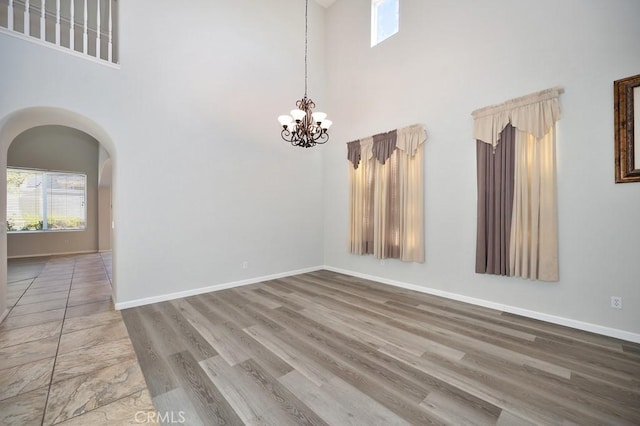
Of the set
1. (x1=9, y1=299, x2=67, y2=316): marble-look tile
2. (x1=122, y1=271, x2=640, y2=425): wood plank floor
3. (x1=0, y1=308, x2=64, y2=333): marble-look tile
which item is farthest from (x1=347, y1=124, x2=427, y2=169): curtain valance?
(x1=9, y1=299, x2=67, y2=316): marble-look tile

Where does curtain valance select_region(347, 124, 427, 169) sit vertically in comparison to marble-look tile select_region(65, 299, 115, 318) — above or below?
above

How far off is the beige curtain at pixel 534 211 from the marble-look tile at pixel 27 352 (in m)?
5.18

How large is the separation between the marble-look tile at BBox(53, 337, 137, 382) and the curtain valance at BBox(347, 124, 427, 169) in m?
4.42

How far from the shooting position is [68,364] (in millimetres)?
2352

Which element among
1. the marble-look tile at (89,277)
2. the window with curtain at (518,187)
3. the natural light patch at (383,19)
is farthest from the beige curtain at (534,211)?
the marble-look tile at (89,277)

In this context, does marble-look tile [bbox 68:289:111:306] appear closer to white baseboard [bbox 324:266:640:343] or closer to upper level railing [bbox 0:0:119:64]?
upper level railing [bbox 0:0:119:64]

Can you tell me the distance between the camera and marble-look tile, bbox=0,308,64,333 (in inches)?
123

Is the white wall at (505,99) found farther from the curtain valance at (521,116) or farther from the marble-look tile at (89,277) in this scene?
the marble-look tile at (89,277)

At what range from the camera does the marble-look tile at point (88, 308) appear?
11.5ft

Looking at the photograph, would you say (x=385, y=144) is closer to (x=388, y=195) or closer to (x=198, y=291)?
(x=388, y=195)

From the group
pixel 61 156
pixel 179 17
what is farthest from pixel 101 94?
pixel 61 156

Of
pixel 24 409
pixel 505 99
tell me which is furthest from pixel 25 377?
pixel 505 99

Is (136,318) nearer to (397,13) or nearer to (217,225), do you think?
(217,225)

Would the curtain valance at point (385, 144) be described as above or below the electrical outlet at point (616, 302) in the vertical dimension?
above
